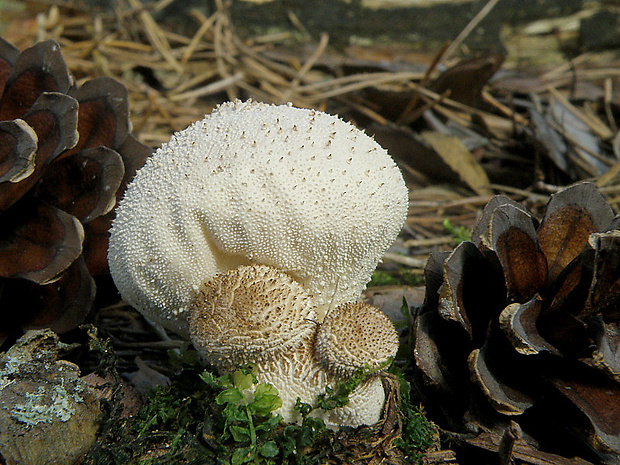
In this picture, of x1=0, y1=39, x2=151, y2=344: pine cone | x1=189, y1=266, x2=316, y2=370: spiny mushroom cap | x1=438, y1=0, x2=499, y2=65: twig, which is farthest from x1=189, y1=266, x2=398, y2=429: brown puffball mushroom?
x1=438, y1=0, x2=499, y2=65: twig

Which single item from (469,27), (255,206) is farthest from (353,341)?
(469,27)

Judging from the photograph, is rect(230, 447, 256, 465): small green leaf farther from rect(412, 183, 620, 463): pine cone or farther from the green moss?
rect(412, 183, 620, 463): pine cone

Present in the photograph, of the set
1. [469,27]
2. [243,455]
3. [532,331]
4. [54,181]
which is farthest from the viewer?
[469,27]

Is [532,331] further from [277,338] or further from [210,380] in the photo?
[210,380]

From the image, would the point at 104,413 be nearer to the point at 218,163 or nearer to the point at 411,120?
the point at 218,163

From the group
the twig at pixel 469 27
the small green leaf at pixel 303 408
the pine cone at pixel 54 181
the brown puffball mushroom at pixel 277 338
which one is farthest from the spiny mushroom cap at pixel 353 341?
the twig at pixel 469 27

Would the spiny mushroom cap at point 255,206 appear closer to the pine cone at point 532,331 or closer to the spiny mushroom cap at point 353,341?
the spiny mushroom cap at point 353,341
